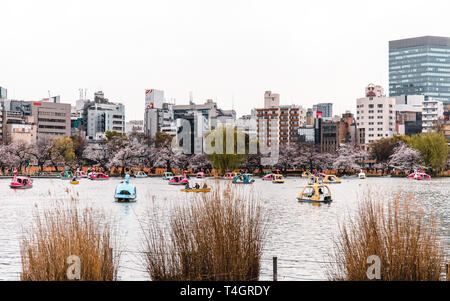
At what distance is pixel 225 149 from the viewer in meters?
89.1

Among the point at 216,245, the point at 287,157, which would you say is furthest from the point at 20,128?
the point at 216,245

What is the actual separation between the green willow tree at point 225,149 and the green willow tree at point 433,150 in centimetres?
3469

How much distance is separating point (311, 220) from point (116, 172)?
8207cm

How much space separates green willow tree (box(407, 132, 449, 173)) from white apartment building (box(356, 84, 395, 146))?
174ft

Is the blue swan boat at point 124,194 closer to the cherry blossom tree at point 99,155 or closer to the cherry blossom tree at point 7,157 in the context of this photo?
the cherry blossom tree at point 7,157

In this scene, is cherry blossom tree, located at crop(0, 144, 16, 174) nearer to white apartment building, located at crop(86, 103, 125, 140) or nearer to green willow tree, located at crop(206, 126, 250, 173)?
green willow tree, located at crop(206, 126, 250, 173)

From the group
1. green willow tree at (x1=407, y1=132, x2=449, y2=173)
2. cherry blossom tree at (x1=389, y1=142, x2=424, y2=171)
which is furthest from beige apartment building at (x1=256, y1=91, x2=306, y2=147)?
green willow tree at (x1=407, y1=132, x2=449, y2=173)

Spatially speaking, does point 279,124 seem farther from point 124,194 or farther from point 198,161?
point 124,194

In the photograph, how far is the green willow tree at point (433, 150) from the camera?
102562mm

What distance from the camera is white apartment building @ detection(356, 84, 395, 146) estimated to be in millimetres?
159000

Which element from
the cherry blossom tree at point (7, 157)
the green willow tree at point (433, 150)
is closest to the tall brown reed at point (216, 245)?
the cherry blossom tree at point (7, 157)

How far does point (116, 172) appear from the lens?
10962 centimetres

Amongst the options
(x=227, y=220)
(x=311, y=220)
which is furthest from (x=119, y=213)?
(x=227, y=220)
